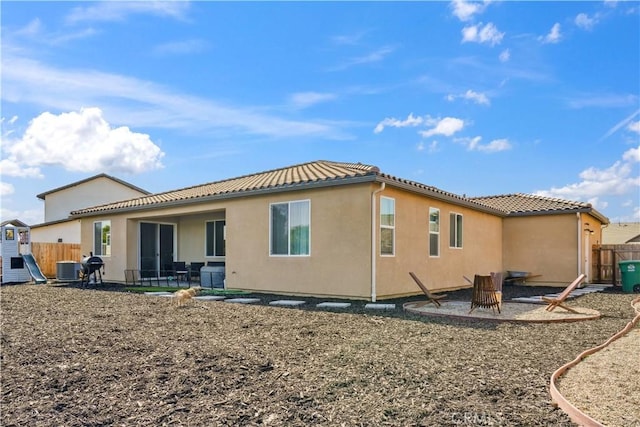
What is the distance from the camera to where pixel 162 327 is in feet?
24.3

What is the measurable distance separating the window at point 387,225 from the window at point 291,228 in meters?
1.90

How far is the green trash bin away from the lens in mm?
15281

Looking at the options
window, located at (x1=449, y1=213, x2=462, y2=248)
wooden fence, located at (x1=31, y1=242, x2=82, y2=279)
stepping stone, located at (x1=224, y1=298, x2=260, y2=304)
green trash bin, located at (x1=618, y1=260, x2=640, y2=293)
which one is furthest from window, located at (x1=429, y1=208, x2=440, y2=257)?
wooden fence, located at (x1=31, y1=242, x2=82, y2=279)

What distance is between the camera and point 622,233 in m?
38.0

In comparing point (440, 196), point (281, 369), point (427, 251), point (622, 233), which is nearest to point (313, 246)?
point (427, 251)

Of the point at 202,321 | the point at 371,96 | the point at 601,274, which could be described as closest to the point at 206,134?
the point at 371,96

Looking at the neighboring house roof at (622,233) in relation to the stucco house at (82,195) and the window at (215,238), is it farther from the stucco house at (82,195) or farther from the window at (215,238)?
the stucco house at (82,195)

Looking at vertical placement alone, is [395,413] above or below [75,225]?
below

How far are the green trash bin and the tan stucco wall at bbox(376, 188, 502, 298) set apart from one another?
4.29 m

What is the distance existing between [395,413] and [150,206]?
1393 cm

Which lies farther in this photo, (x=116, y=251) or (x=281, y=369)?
Answer: (x=116, y=251)

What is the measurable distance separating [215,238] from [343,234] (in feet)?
26.1

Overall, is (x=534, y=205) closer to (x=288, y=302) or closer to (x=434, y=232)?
(x=434, y=232)

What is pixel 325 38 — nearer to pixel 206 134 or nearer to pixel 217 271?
pixel 206 134
